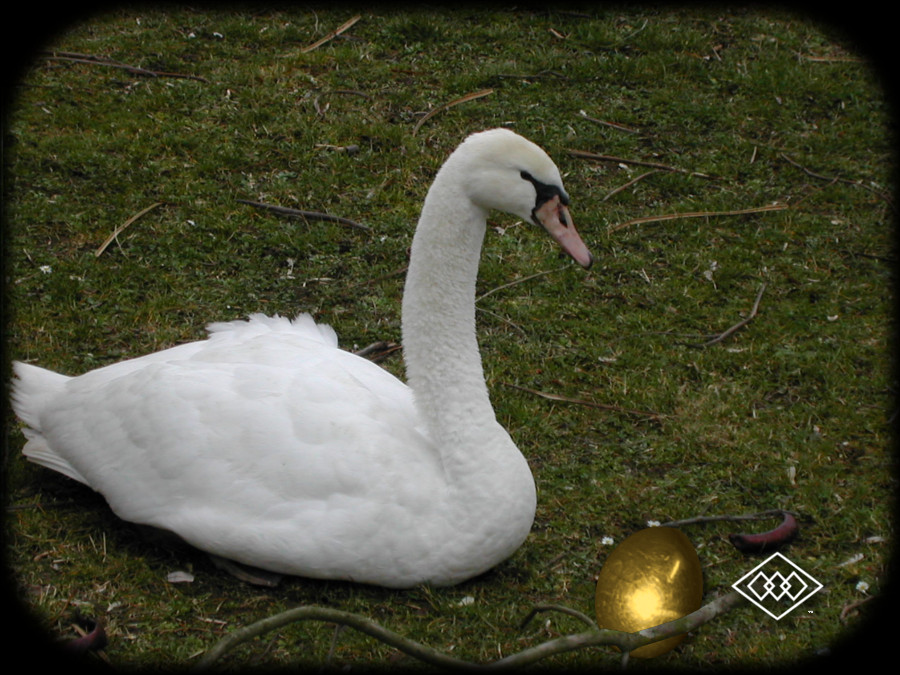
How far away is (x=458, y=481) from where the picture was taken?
10.9 feet

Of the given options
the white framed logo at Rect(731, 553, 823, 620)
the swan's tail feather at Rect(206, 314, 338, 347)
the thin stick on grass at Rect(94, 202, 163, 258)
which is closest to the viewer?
the white framed logo at Rect(731, 553, 823, 620)

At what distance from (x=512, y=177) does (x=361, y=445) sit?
1104 mm

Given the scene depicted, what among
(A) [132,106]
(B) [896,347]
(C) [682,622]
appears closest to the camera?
(C) [682,622]

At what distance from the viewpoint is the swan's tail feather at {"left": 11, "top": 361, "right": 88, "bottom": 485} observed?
12.2 ft

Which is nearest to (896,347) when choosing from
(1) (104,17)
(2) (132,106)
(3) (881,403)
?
(3) (881,403)

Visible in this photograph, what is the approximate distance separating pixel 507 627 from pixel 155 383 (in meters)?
1.63

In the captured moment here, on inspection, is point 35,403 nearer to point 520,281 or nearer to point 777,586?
point 520,281

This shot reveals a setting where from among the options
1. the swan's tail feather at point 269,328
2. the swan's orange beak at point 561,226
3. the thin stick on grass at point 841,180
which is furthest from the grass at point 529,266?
the swan's orange beak at point 561,226

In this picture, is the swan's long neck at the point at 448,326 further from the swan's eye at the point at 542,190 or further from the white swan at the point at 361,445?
the swan's eye at the point at 542,190

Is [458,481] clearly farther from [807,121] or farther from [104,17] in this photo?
[104,17]

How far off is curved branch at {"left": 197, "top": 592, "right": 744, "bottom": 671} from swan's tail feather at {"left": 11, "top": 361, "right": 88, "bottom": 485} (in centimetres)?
124

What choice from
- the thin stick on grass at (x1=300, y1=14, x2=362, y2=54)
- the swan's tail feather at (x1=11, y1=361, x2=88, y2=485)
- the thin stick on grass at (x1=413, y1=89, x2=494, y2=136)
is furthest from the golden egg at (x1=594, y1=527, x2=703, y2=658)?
the thin stick on grass at (x1=300, y1=14, x2=362, y2=54)

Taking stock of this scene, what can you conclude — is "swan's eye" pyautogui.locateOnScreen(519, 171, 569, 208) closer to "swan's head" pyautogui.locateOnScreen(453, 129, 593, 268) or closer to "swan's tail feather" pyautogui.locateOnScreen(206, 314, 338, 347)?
"swan's head" pyautogui.locateOnScreen(453, 129, 593, 268)

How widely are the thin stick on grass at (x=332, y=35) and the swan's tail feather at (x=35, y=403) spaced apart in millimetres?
4184
